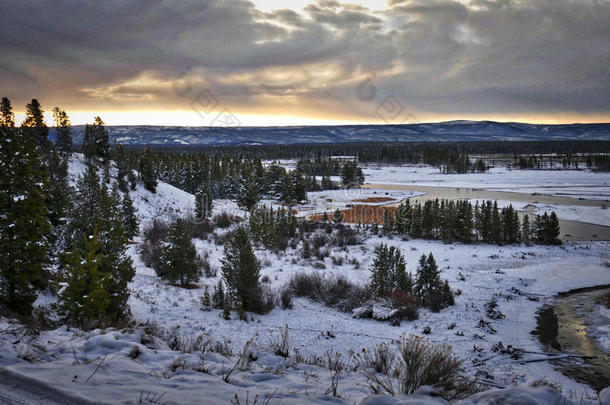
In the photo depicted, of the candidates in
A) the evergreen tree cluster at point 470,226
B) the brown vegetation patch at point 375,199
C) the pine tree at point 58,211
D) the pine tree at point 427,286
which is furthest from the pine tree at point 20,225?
the brown vegetation patch at point 375,199

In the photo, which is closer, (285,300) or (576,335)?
(576,335)

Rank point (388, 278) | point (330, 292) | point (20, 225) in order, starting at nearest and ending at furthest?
point (20, 225) < point (330, 292) < point (388, 278)

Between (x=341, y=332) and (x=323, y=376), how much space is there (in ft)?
26.9

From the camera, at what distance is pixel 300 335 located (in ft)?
40.7

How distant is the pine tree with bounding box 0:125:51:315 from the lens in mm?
11945

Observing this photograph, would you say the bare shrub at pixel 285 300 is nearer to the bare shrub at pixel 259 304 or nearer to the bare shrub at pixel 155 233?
the bare shrub at pixel 259 304

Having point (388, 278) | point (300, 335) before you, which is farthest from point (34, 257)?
point (388, 278)

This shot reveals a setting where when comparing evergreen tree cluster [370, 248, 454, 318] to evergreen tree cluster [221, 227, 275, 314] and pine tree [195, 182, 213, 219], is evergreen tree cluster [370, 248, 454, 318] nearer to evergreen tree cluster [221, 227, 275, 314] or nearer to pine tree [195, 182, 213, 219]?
evergreen tree cluster [221, 227, 275, 314]

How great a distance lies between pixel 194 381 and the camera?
4.18 metres

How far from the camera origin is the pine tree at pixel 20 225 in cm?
1195

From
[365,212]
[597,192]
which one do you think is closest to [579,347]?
[365,212]

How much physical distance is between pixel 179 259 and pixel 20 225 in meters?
8.04

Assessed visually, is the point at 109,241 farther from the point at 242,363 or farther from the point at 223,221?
the point at 223,221

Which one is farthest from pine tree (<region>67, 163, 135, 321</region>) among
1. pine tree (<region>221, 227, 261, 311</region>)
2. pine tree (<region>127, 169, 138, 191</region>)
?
pine tree (<region>127, 169, 138, 191</region>)
